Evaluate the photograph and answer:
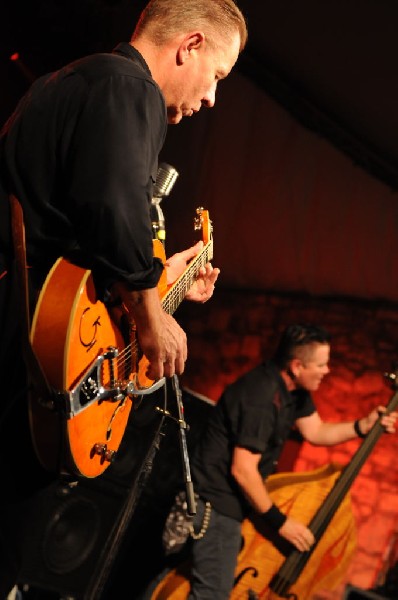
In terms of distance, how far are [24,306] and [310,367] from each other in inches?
107

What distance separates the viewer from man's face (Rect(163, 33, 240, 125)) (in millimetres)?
1708

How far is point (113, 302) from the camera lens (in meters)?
1.71

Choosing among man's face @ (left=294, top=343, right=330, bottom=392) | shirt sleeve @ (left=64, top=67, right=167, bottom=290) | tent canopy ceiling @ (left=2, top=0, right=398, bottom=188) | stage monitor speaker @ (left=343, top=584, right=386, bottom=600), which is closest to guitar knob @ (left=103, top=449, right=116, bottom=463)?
shirt sleeve @ (left=64, top=67, right=167, bottom=290)

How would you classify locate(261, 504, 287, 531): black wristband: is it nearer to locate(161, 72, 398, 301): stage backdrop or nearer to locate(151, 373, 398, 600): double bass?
locate(151, 373, 398, 600): double bass

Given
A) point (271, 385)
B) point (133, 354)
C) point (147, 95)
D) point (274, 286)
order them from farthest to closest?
point (274, 286) < point (271, 385) < point (133, 354) < point (147, 95)

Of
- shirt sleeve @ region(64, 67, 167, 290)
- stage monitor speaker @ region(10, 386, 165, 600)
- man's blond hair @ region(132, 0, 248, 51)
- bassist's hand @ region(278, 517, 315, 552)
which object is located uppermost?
man's blond hair @ region(132, 0, 248, 51)

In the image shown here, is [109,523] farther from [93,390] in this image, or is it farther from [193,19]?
[193,19]

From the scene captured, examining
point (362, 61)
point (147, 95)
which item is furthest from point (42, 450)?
point (362, 61)

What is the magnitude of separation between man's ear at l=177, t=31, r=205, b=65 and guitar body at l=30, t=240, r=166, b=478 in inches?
26.0

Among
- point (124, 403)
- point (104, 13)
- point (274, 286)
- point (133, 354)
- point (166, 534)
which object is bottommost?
point (166, 534)

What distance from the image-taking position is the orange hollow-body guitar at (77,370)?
1.48m

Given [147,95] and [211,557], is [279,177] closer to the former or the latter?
[211,557]

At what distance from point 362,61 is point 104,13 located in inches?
100

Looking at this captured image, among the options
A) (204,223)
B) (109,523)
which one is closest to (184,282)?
(204,223)
